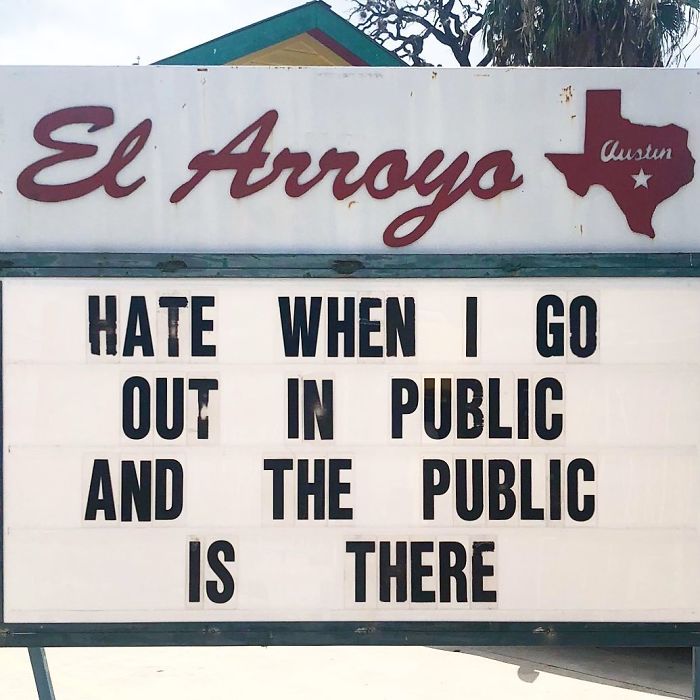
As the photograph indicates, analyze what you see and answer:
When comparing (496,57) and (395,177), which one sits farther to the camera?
(496,57)

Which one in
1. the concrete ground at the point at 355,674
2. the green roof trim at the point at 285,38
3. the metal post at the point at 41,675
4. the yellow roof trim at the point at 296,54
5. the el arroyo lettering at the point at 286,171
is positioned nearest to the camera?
the el arroyo lettering at the point at 286,171

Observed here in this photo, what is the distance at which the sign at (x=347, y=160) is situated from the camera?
14.3 feet

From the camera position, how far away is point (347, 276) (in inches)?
173

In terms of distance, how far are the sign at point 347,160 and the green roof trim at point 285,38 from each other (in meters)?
5.82

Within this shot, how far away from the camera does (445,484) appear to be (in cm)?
441

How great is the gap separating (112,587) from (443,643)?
1.72m

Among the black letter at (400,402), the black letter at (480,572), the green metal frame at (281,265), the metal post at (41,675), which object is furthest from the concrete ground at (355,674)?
the green metal frame at (281,265)

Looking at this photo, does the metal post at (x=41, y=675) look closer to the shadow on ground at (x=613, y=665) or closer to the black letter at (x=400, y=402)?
the black letter at (x=400, y=402)

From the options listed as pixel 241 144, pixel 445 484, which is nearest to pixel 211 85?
pixel 241 144

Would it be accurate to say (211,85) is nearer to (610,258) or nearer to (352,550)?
(610,258)

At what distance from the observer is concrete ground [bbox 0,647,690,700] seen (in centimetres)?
672

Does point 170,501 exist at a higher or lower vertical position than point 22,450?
lower

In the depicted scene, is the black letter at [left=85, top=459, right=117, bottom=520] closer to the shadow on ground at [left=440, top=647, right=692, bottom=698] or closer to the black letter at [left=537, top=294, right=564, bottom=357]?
the black letter at [left=537, top=294, right=564, bottom=357]

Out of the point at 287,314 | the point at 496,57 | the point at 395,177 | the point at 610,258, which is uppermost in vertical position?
the point at 496,57
